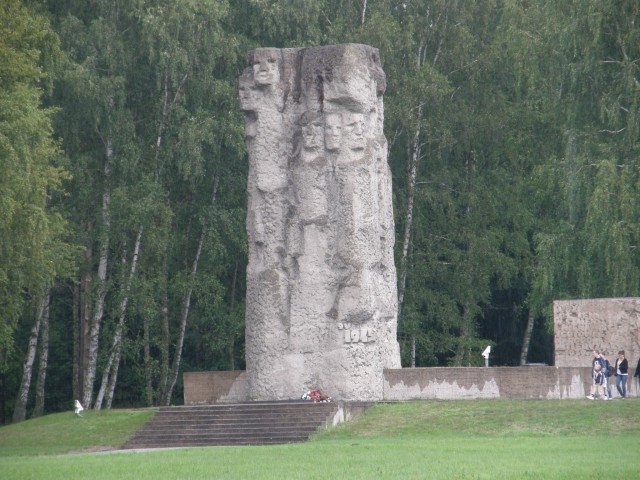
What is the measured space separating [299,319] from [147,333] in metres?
10.2

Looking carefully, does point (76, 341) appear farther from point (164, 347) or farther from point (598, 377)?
point (598, 377)

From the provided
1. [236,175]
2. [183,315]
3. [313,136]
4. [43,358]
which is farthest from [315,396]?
[236,175]

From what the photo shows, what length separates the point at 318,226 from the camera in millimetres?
32844

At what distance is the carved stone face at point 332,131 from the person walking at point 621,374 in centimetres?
742

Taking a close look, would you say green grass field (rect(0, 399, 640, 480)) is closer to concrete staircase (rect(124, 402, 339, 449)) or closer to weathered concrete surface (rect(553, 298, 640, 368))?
concrete staircase (rect(124, 402, 339, 449))

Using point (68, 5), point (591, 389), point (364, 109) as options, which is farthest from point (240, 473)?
point (68, 5)

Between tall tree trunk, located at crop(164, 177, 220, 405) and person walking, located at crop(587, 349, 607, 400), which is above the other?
tall tree trunk, located at crop(164, 177, 220, 405)

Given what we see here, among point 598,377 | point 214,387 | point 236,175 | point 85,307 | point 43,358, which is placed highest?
point 236,175

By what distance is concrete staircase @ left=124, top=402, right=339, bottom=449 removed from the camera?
29.6 meters

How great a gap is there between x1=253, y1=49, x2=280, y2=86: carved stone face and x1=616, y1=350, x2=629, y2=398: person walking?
962cm

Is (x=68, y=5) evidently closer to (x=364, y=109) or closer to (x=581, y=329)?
(x=364, y=109)

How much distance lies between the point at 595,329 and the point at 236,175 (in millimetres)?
14800

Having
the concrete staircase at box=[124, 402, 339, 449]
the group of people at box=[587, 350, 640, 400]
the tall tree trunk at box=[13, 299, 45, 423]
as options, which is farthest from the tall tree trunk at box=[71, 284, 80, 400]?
the group of people at box=[587, 350, 640, 400]

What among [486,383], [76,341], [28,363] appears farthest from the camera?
[76,341]
